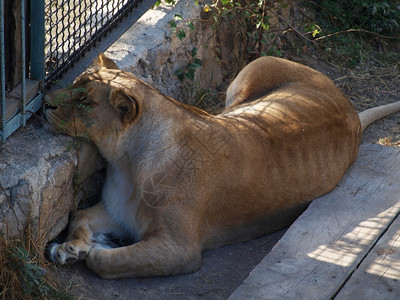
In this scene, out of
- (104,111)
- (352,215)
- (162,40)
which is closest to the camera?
(104,111)

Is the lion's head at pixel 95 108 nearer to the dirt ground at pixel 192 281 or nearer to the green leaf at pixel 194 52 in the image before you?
the dirt ground at pixel 192 281


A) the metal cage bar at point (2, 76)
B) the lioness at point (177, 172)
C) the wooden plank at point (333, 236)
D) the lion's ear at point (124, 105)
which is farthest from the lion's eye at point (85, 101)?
the wooden plank at point (333, 236)

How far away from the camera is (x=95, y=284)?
370 centimetres

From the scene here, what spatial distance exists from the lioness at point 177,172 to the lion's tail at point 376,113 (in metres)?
1.38

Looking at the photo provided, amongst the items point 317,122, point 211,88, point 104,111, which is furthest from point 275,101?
point 211,88

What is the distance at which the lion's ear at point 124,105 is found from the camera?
3.87 metres

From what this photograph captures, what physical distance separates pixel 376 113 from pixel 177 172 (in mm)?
2664

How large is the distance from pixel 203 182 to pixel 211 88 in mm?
2434

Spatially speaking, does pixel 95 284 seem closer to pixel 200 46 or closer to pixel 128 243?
pixel 128 243

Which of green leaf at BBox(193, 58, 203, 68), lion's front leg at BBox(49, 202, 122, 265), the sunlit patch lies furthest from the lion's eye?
green leaf at BBox(193, 58, 203, 68)

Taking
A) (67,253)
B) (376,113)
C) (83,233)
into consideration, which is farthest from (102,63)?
(376,113)

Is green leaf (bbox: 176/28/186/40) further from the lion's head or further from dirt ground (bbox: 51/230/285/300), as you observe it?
dirt ground (bbox: 51/230/285/300)

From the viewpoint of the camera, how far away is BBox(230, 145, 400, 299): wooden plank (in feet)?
11.4

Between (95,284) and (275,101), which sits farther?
(275,101)
